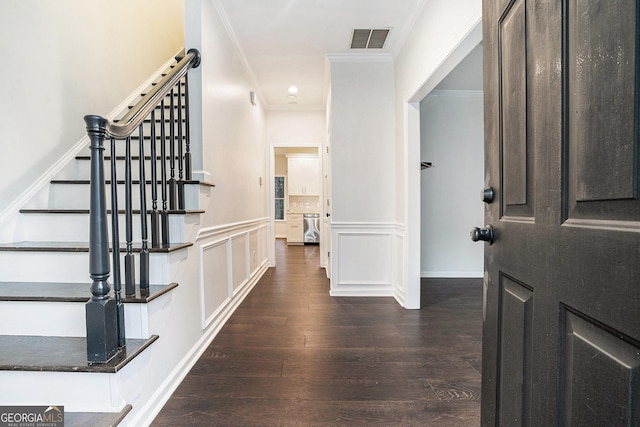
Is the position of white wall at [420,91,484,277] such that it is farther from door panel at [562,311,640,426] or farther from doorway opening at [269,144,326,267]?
doorway opening at [269,144,326,267]

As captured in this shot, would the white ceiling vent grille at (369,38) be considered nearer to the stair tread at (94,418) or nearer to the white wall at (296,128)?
the white wall at (296,128)

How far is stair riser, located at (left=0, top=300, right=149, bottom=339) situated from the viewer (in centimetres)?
136

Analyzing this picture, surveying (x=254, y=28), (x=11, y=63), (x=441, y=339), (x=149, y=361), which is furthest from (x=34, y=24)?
(x=441, y=339)

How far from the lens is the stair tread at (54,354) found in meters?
1.13

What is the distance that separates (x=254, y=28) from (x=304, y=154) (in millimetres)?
5606

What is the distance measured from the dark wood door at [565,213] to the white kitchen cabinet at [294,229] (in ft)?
24.7

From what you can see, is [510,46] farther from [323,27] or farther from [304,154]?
[304,154]

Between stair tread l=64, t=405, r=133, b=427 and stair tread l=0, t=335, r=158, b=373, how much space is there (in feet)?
0.61

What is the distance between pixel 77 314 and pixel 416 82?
2.79 metres

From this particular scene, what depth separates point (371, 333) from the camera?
228 cm

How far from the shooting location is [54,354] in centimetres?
121

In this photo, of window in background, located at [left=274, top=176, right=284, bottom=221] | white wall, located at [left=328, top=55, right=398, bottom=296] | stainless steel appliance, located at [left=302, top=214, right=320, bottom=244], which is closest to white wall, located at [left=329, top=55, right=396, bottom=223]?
white wall, located at [left=328, top=55, right=398, bottom=296]

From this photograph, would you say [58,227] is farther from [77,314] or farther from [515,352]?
[515,352]

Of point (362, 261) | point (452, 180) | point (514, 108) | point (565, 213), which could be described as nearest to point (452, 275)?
point (452, 180)
